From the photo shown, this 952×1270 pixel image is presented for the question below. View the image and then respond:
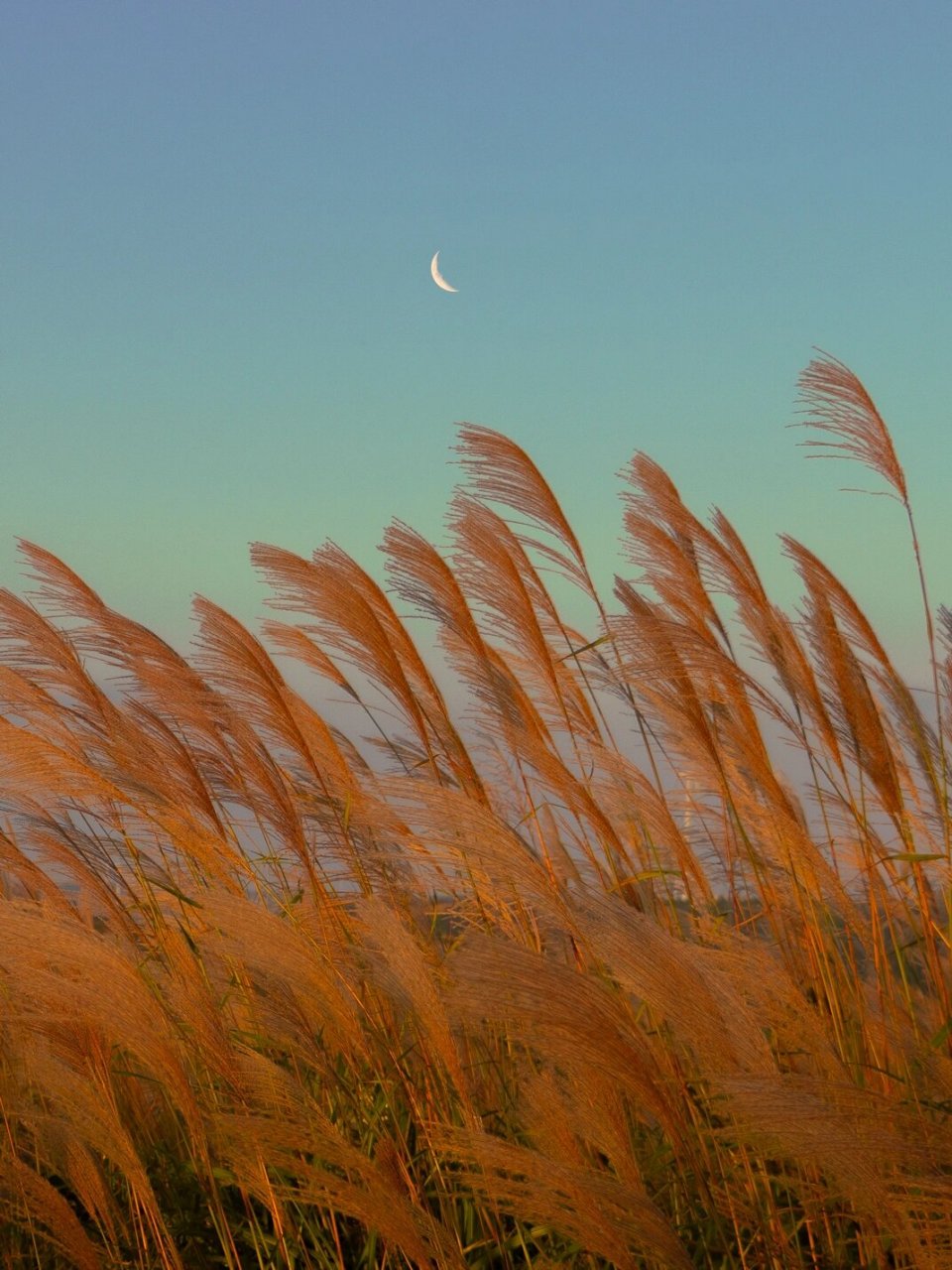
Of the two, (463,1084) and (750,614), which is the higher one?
(750,614)

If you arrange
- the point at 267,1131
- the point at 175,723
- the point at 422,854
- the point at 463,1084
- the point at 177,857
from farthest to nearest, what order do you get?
the point at 177,857 < the point at 175,723 < the point at 422,854 < the point at 463,1084 < the point at 267,1131

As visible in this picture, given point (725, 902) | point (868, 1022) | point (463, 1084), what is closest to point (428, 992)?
point (463, 1084)

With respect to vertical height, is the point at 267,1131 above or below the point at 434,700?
below

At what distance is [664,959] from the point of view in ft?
5.49

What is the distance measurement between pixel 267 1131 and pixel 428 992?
317 millimetres

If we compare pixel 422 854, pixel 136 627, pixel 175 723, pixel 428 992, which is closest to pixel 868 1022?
pixel 422 854

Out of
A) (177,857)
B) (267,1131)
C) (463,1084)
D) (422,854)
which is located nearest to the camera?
(267,1131)

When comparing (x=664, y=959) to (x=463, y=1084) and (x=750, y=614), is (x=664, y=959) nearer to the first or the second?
(x=463, y=1084)

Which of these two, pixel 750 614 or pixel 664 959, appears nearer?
pixel 664 959

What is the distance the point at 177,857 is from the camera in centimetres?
352

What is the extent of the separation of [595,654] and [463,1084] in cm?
179

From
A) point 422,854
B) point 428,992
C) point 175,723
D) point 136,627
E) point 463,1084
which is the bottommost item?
point 463,1084

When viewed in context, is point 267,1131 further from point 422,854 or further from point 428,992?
point 422,854

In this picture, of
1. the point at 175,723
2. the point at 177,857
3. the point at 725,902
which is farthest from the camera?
the point at 725,902
